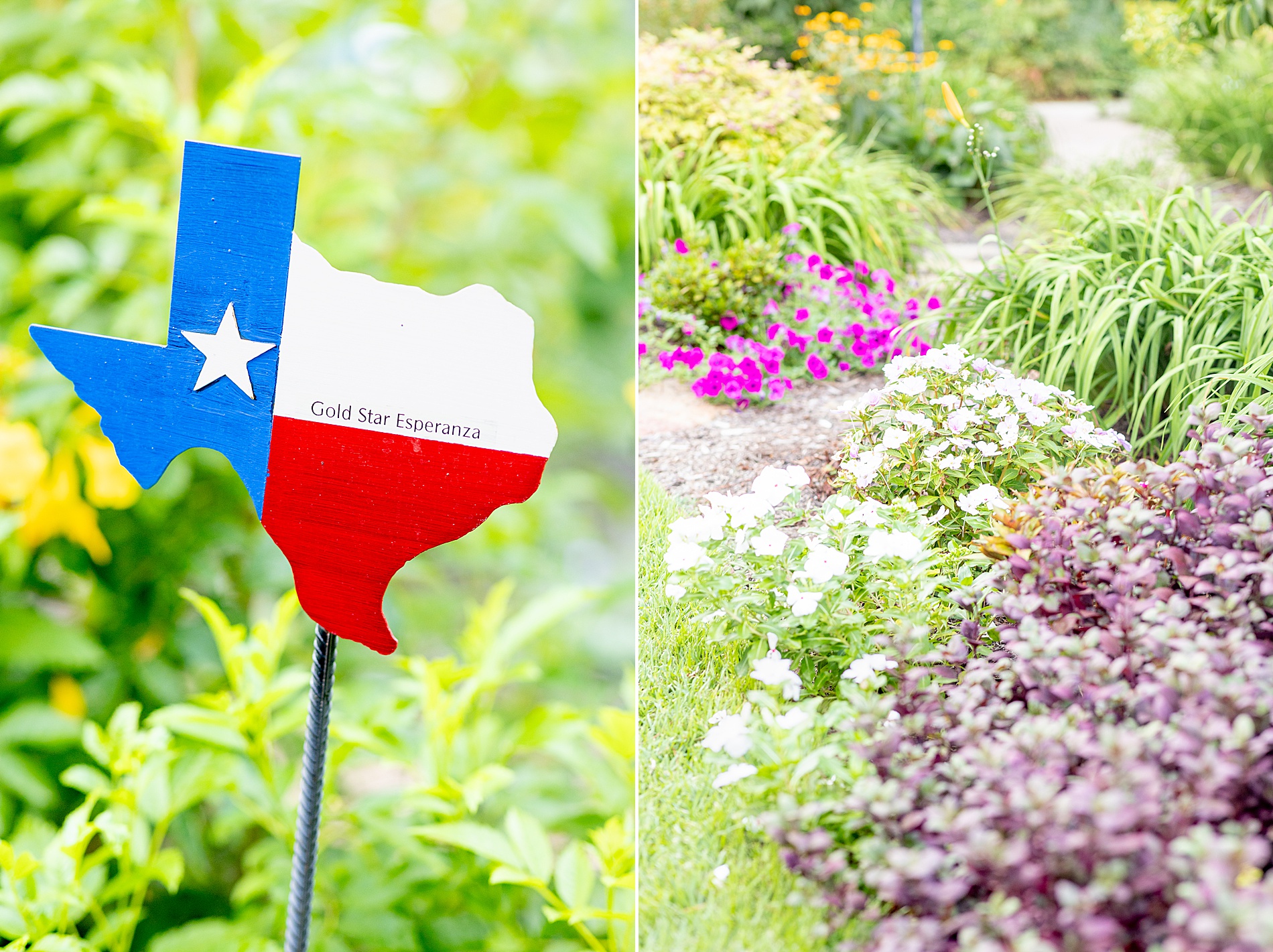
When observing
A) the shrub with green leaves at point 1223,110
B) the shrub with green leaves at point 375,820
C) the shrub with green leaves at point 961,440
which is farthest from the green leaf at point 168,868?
the shrub with green leaves at point 1223,110

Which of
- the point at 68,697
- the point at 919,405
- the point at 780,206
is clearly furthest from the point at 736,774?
the point at 780,206

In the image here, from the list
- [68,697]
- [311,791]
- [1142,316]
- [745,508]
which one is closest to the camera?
[311,791]

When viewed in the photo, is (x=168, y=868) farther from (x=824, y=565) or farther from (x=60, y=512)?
(x=824, y=565)

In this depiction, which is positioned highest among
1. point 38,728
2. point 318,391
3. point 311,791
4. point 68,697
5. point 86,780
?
point 318,391

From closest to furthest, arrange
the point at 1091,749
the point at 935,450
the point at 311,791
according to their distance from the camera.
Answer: the point at 1091,749 → the point at 311,791 → the point at 935,450

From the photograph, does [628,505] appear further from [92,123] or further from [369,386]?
[369,386]

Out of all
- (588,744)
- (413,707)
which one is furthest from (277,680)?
(588,744)

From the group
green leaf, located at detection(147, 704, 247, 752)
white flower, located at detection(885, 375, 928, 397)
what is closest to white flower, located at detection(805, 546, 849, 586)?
white flower, located at detection(885, 375, 928, 397)
